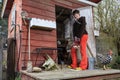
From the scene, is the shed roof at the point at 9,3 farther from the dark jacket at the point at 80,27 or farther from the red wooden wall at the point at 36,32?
the dark jacket at the point at 80,27

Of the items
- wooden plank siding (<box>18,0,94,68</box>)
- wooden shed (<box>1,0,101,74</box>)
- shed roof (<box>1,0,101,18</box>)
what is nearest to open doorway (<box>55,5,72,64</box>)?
shed roof (<box>1,0,101,18</box>)

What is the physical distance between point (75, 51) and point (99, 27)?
27.9 ft

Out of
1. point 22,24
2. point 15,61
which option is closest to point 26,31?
point 22,24

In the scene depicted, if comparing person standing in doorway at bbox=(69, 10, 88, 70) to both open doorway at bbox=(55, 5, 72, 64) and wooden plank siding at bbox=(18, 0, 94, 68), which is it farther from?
open doorway at bbox=(55, 5, 72, 64)

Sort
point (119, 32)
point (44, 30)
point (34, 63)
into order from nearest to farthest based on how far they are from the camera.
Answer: point (34, 63) → point (44, 30) → point (119, 32)

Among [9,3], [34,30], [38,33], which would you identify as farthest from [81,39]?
[9,3]

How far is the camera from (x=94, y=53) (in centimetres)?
618

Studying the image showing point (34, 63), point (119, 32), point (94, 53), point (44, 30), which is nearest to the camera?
point (34, 63)

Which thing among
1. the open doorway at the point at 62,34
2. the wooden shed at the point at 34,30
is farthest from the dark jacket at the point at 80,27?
the open doorway at the point at 62,34

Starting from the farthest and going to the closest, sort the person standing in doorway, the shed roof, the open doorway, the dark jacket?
the open doorway
the shed roof
the dark jacket
the person standing in doorway

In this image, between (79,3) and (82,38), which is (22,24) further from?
(79,3)

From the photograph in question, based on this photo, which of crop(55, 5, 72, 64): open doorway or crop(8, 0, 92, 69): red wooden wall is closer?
crop(8, 0, 92, 69): red wooden wall

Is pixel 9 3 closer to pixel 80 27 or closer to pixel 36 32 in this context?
pixel 36 32

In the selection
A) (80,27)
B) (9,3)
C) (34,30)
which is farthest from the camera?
(9,3)
